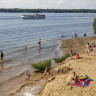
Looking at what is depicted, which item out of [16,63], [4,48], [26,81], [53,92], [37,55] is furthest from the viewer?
[4,48]

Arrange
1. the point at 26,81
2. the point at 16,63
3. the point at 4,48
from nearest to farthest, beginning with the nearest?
the point at 26,81
the point at 16,63
the point at 4,48

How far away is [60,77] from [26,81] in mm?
3150

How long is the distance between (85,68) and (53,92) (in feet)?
17.3

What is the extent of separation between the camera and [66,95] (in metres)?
11.8

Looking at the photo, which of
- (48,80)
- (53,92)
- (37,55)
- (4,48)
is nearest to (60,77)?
(48,80)

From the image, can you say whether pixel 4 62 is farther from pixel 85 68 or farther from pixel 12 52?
pixel 85 68

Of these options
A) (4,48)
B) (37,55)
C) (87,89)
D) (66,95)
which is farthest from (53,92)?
(4,48)

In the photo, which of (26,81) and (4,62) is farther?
(4,62)

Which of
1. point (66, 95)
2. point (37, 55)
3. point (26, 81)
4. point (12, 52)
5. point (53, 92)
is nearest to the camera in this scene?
point (66, 95)

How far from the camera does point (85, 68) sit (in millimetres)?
16734

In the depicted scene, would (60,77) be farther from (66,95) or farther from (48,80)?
(66,95)

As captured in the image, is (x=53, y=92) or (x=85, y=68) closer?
(x=53, y=92)

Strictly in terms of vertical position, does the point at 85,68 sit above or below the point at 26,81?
above

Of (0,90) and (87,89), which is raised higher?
(87,89)
